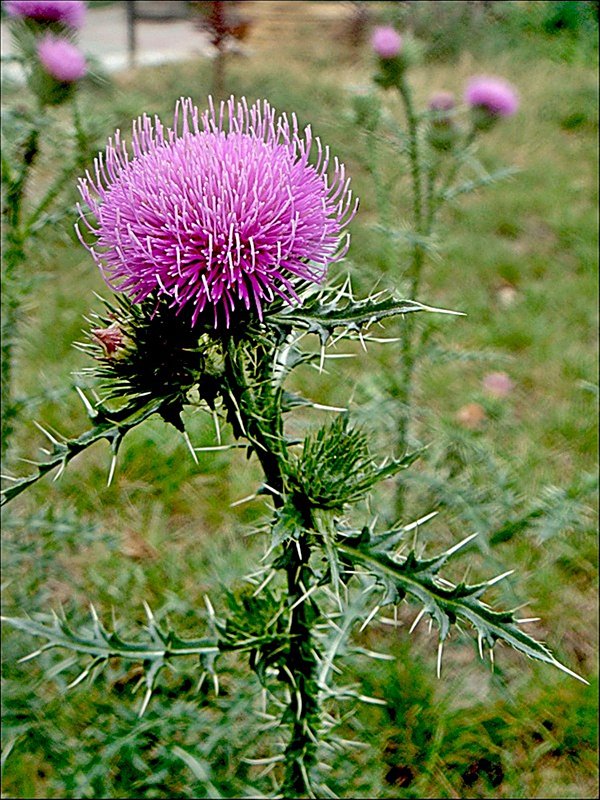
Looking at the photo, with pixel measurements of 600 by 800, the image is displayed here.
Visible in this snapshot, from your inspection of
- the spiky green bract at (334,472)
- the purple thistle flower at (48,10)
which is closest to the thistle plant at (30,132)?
the purple thistle flower at (48,10)

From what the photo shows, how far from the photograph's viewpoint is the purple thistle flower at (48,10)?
2375mm

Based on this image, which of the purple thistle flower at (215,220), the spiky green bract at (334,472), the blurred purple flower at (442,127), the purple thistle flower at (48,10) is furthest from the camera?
the blurred purple flower at (442,127)

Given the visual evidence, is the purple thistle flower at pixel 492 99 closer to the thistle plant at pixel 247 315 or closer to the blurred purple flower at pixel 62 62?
the blurred purple flower at pixel 62 62

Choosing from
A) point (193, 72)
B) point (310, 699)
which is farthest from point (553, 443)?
point (193, 72)

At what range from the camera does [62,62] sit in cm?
227

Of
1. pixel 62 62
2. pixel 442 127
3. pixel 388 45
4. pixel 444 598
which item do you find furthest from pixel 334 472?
pixel 388 45

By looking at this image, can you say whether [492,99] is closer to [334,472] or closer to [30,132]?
[30,132]

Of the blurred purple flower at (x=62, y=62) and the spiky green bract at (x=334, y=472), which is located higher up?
Result: the blurred purple flower at (x=62, y=62)

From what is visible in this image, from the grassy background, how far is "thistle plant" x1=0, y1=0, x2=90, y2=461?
0.31 feet

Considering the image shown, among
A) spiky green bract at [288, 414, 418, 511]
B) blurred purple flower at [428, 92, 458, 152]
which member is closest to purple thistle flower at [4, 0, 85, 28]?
blurred purple flower at [428, 92, 458, 152]

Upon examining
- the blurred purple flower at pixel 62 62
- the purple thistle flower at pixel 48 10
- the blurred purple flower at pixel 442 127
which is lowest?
the blurred purple flower at pixel 442 127

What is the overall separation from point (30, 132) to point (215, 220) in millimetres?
1135

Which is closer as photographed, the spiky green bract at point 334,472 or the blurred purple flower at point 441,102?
the spiky green bract at point 334,472

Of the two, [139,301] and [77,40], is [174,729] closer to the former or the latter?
[139,301]
